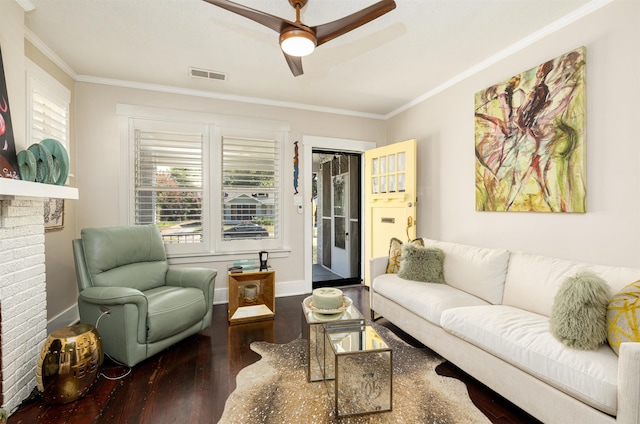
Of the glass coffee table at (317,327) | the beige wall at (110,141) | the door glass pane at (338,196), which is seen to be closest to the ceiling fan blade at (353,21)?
the glass coffee table at (317,327)

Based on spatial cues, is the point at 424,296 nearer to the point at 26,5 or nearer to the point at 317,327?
the point at 317,327

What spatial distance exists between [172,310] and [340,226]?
11.4 ft

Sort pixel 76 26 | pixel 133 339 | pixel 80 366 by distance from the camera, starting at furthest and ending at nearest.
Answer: pixel 76 26, pixel 133 339, pixel 80 366

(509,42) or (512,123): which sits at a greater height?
(509,42)

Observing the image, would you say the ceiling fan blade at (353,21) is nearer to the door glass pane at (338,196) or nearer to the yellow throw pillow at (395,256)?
the yellow throw pillow at (395,256)

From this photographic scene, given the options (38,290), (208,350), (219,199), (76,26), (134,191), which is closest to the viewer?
(38,290)

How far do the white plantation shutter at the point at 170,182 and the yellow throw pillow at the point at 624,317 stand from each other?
3.66m

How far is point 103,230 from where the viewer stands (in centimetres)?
263

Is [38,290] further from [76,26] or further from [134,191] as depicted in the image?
[76,26]

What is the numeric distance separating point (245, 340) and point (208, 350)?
0.33 m

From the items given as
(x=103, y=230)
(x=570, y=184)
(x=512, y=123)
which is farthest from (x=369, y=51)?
(x=103, y=230)

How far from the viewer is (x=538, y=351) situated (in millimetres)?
1573

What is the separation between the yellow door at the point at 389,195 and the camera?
3660 mm

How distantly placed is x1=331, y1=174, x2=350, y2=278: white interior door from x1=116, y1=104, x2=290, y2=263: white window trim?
147cm
